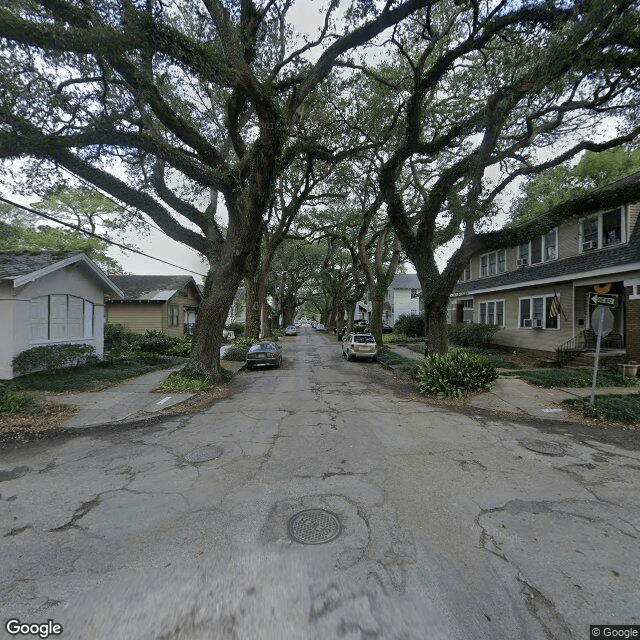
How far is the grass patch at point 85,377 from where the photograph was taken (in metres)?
9.60

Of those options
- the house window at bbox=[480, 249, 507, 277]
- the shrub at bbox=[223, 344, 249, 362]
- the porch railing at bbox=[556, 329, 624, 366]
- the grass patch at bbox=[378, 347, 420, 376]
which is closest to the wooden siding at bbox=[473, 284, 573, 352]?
the porch railing at bbox=[556, 329, 624, 366]

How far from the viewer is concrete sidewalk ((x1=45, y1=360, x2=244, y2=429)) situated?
7.16 m

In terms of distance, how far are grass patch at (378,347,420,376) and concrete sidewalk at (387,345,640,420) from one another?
304 cm

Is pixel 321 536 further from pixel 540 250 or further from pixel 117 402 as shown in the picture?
pixel 540 250

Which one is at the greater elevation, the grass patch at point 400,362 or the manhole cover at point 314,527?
the grass patch at point 400,362

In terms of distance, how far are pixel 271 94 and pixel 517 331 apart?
52.8 feet

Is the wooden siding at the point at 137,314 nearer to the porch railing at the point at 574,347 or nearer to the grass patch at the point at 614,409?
the porch railing at the point at 574,347

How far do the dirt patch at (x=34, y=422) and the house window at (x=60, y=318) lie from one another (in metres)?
5.31

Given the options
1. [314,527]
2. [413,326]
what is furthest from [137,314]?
[314,527]

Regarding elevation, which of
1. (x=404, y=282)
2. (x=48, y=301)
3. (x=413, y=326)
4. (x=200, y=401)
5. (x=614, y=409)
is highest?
(x=404, y=282)

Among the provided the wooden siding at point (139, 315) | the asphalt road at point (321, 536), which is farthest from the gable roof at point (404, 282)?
the asphalt road at point (321, 536)

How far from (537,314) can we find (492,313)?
373 cm

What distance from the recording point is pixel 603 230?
13.0 m

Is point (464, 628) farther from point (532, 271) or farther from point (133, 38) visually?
point (532, 271)
